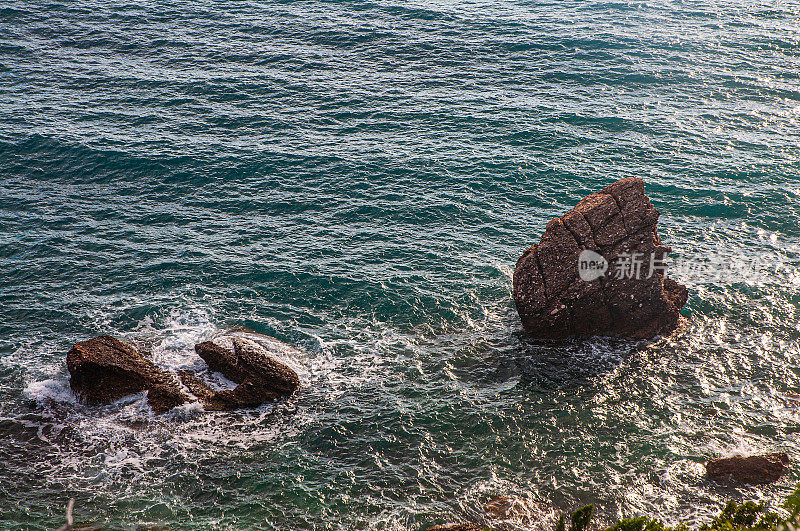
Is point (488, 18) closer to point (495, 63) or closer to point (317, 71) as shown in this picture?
point (495, 63)

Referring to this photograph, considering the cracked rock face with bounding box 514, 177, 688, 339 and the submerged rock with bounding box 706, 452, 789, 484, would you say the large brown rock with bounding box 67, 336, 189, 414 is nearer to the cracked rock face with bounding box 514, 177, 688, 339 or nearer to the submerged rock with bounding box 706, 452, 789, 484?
the cracked rock face with bounding box 514, 177, 688, 339

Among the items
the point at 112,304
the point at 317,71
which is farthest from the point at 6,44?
the point at 112,304

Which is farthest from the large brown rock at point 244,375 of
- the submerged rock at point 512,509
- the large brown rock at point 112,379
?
the submerged rock at point 512,509

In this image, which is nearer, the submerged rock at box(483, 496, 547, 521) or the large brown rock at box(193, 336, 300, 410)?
the submerged rock at box(483, 496, 547, 521)

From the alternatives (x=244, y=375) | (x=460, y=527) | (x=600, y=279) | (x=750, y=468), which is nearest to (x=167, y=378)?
(x=244, y=375)

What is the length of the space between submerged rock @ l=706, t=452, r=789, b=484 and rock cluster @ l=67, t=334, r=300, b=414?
697 inches

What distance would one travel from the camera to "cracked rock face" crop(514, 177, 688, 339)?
98.3 feet

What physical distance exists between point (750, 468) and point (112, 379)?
26.7 meters

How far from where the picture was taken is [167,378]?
2852 centimetres

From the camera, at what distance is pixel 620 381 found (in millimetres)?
27844

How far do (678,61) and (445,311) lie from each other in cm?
4473

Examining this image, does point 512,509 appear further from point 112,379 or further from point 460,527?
point 112,379

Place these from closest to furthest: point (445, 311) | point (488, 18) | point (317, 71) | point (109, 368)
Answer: point (109, 368), point (445, 311), point (317, 71), point (488, 18)

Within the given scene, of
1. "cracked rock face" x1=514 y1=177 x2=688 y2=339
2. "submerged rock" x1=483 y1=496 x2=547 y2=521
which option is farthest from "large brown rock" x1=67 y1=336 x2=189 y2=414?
"cracked rock face" x1=514 y1=177 x2=688 y2=339
